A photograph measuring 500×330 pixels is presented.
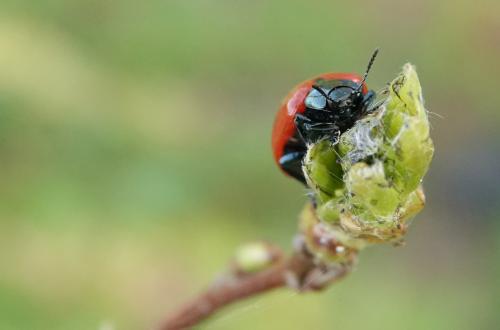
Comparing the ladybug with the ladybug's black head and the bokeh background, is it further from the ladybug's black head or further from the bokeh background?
the bokeh background

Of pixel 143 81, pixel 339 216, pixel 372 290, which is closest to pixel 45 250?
pixel 143 81

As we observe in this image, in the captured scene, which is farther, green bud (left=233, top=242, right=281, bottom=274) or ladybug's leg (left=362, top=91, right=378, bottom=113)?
green bud (left=233, top=242, right=281, bottom=274)

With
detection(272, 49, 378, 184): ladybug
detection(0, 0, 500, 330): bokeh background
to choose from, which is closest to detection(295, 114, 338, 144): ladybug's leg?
detection(272, 49, 378, 184): ladybug

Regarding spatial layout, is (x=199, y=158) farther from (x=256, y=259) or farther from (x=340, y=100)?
(x=340, y=100)

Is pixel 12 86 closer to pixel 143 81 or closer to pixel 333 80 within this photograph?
pixel 143 81

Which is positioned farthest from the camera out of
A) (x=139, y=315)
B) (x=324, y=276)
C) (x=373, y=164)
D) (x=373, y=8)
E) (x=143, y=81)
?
(x=373, y=8)

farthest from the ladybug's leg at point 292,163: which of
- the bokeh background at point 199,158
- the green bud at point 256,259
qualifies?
the bokeh background at point 199,158
